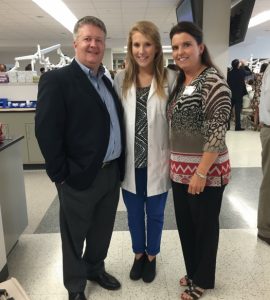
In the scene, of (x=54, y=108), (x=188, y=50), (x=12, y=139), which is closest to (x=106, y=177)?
(x=54, y=108)

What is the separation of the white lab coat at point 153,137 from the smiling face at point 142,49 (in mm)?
122

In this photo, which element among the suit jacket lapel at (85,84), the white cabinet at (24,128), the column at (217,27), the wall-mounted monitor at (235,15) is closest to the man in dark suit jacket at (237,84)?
the wall-mounted monitor at (235,15)

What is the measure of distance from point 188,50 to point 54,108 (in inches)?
28.2

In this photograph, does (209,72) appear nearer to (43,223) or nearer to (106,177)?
(106,177)

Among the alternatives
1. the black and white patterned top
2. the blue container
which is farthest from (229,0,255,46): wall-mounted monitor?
the black and white patterned top

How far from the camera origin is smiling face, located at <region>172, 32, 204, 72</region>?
5.05 ft

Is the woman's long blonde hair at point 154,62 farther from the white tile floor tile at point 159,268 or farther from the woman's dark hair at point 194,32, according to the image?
the white tile floor tile at point 159,268

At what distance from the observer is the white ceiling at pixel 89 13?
6.69m

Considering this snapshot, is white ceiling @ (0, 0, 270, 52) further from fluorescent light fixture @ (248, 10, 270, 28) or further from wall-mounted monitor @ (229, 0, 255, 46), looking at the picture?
wall-mounted monitor @ (229, 0, 255, 46)

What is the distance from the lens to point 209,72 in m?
1.53

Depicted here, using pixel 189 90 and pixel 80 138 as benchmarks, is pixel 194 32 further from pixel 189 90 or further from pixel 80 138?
pixel 80 138

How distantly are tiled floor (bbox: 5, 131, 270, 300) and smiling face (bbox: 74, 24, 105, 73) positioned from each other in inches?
54.0

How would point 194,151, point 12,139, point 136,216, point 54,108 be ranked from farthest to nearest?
1. point 12,139
2. point 136,216
3. point 194,151
4. point 54,108

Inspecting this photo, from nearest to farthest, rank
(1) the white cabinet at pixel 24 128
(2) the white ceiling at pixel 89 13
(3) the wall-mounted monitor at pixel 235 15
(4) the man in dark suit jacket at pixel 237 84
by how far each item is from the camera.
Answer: (1) the white cabinet at pixel 24 128, (3) the wall-mounted monitor at pixel 235 15, (2) the white ceiling at pixel 89 13, (4) the man in dark suit jacket at pixel 237 84
